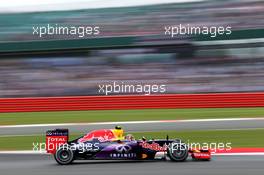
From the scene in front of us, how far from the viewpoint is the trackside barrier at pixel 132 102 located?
17.7 m

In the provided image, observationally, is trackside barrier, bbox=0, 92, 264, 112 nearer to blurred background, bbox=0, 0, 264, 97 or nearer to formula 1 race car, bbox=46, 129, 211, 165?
blurred background, bbox=0, 0, 264, 97

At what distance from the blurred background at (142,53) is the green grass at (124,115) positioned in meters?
1.87

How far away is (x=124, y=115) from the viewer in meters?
17.6

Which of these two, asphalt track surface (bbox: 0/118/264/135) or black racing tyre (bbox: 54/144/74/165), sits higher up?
asphalt track surface (bbox: 0/118/264/135)

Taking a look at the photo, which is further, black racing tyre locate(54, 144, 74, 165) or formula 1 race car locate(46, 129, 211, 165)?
black racing tyre locate(54, 144, 74, 165)

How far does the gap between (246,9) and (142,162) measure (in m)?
14.5

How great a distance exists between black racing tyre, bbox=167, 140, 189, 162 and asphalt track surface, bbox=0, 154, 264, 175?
0.34ft

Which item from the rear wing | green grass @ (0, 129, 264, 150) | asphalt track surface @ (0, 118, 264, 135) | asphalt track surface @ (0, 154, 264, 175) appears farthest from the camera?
asphalt track surface @ (0, 118, 264, 135)

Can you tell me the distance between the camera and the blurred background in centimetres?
2008

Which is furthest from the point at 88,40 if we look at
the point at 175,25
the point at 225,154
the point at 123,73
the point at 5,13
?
the point at 225,154

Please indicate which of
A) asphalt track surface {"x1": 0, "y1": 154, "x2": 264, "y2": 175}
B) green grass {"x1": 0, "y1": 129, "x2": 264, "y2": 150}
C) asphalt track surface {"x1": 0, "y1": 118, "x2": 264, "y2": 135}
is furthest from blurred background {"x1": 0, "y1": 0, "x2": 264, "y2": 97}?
asphalt track surface {"x1": 0, "y1": 154, "x2": 264, "y2": 175}

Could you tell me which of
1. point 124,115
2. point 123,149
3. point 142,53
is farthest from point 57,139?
point 142,53

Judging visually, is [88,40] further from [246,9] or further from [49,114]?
[246,9]

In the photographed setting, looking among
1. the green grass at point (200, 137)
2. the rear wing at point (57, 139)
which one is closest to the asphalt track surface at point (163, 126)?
the green grass at point (200, 137)
